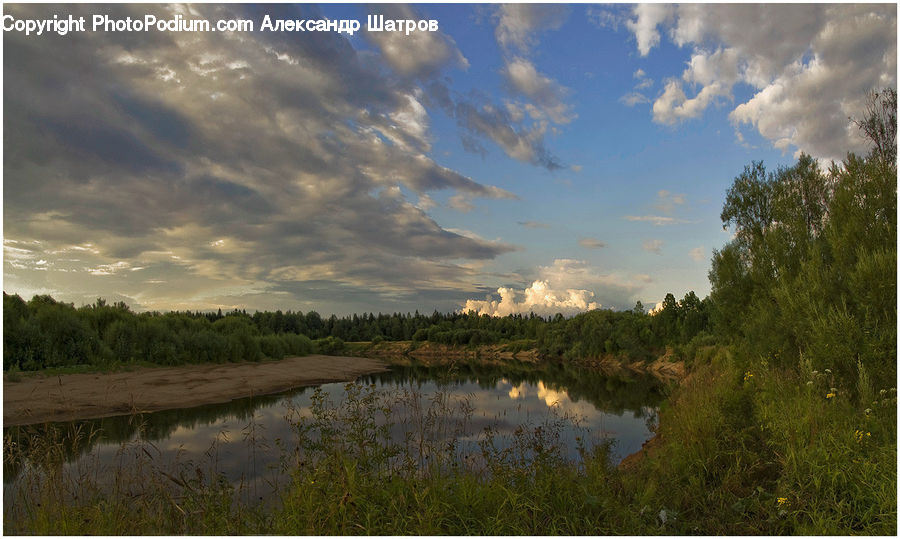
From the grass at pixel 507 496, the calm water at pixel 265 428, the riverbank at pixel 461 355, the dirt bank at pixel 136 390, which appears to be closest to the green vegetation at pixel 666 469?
the grass at pixel 507 496

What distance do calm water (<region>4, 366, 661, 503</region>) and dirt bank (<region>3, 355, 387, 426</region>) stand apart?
50.1 inches

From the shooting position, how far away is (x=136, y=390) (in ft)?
87.8

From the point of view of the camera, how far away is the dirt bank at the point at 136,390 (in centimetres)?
1984

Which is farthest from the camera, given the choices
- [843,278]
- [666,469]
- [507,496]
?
[843,278]

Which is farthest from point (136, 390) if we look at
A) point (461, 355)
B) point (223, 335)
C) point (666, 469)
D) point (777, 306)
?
point (461, 355)

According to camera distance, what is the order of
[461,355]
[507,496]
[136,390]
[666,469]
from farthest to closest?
1. [461,355]
2. [136,390]
3. [666,469]
4. [507,496]

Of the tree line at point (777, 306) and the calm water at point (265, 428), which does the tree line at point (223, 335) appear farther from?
the calm water at point (265, 428)

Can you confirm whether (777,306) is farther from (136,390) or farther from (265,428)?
(136,390)

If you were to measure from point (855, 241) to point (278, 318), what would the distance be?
423 ft

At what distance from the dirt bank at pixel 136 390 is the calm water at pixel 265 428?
4.18ft

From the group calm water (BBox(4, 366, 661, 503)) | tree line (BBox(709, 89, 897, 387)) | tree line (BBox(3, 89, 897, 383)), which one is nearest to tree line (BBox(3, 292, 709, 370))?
tree line (BBox(3, 89, 897, 383))

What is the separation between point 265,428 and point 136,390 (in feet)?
61.3

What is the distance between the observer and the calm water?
353 inches

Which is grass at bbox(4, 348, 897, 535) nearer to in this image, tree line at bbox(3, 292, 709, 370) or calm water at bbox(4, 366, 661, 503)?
calm water at bbox(4, 366, 661, 503)
